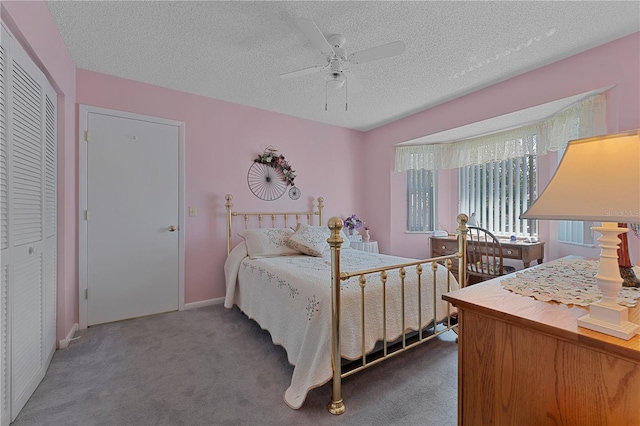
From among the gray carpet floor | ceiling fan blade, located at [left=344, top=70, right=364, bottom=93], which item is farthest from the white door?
ceiling fan blade, located at [left=344, top=70, right=364, bottom=93]

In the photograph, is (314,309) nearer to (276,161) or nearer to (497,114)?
(276,161)

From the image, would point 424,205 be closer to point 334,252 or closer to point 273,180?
point 273,180

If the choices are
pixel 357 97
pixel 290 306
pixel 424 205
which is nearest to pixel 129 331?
pixel 290 306

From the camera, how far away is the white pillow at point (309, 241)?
2910 millimetres

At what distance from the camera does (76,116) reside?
2551 mm

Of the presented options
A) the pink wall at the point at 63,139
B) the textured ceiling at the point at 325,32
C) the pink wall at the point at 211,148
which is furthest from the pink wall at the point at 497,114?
the pink wall at the point at 63,139

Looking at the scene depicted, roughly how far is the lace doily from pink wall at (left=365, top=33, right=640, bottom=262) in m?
1.31

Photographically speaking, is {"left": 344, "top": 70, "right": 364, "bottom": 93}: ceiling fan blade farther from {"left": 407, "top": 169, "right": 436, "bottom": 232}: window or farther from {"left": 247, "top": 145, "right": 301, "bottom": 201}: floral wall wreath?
{"left": 407, "top": 169, "right": 436, "bottom": 232}: window

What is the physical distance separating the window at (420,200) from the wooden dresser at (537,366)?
134 inches

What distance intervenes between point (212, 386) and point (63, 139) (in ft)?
7.43

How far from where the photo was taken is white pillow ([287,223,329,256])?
2910 millimetres

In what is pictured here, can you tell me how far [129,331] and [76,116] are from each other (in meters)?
2.04

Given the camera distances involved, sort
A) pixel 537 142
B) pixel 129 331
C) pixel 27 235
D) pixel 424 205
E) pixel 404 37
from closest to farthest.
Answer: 1. pixel 27 235
2. pixel 404 37
3. pixel 129 331
4. pixel 537 142
5. pixel 424 205

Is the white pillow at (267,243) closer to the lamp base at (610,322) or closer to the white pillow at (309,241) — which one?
the white pillow at (309,241)
